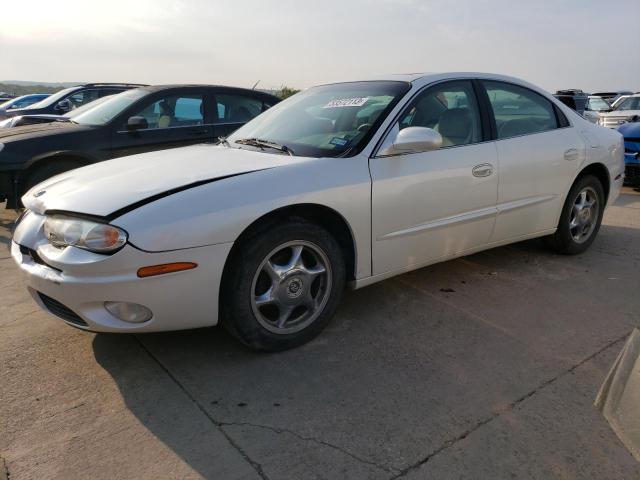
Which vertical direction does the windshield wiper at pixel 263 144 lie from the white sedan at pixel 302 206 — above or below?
above

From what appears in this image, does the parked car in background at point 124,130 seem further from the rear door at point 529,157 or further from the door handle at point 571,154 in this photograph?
the door handle at point 571,154

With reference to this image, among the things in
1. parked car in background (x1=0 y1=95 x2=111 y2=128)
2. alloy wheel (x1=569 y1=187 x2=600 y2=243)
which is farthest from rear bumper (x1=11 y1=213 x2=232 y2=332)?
parked car in background (x1=0 y1=95 x2=111 y2=128)

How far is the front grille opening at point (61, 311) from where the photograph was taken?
257 centimetres

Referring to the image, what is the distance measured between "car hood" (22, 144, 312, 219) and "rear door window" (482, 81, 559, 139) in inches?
66.6

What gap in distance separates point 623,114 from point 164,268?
1385 centimetres

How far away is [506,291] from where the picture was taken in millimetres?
3801

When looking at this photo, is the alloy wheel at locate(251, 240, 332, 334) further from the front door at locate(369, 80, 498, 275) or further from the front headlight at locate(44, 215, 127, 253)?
the front headlight at locate(44, 215, 127, 253)

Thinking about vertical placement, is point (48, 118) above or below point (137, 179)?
above

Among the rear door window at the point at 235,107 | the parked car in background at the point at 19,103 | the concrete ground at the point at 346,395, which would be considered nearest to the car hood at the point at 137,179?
the concrete ground at the point at 346,395

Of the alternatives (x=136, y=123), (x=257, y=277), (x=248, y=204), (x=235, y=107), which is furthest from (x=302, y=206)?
(x=235, y=107)

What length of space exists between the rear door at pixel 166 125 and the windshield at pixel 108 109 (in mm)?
136

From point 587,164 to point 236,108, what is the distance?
406cm

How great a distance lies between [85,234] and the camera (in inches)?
97.4

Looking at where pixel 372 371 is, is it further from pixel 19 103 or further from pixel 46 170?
pixel 19 103
